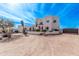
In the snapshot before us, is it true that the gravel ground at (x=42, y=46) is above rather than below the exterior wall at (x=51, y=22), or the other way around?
below

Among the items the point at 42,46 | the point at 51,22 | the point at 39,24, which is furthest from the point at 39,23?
the point at 42,46

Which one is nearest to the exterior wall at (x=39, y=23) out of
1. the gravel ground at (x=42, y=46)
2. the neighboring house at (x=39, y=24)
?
the neighboring house at (x=39, y=24)

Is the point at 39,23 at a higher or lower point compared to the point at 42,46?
higher

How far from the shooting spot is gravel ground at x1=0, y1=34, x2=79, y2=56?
64.2 inches

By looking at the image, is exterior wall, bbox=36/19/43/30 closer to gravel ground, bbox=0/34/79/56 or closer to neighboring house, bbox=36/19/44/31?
neighboring house, bbox=36/19/44/31

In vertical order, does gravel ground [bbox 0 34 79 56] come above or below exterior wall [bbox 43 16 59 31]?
below

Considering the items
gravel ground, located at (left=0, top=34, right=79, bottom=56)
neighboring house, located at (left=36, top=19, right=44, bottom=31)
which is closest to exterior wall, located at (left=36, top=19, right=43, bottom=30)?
neighboring house, located at (left=36, top=19, right=44, bottom=31)

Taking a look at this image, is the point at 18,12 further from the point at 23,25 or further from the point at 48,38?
the point at 48,38

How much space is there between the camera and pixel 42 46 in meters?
1.65

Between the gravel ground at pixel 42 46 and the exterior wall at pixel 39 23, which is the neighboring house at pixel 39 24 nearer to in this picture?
the exterior wall at pixel 39 23

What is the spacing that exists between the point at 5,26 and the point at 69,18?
712 mm

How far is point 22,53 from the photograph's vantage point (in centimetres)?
163

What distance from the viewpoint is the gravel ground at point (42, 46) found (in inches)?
64.2

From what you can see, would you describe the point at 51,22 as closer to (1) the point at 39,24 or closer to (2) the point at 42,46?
(1) the point at 39,24
